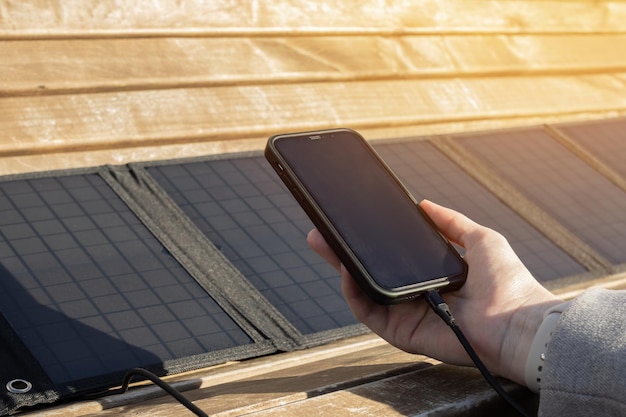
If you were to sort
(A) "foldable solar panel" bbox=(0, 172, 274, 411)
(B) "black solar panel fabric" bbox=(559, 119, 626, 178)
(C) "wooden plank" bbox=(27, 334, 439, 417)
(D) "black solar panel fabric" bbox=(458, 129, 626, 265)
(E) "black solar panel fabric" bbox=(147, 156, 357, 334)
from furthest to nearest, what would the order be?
(B) "black solar panel fabric" bbox=(559, 119, 626, 178), (D) "black solar panel fabric" bbox=(458, 129, 626, 265), (E) "black solar panel fabric" bbox=(147, 156, 357, 334), (A) "foldable solar panel" bbox=(0, 172, 274, 411), (C) "wooden plank" bbox=(27, 334, 439, 417)

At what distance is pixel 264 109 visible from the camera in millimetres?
2295

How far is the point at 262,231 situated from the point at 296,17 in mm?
769

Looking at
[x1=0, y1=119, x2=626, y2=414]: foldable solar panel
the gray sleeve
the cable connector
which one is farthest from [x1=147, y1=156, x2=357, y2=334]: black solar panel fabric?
the gray sleeve

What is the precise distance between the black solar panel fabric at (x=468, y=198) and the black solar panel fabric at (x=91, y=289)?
0.69 m

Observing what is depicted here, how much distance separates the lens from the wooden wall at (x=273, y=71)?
79.0 inches

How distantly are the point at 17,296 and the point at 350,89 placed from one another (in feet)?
3.98

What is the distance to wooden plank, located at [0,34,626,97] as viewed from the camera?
203 centimetres

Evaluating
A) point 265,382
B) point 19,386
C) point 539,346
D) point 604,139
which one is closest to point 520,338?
point 539,346

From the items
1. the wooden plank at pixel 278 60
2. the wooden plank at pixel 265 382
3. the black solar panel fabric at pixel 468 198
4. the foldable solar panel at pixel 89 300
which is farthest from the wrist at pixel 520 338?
the wooden plank at pixel 278 60

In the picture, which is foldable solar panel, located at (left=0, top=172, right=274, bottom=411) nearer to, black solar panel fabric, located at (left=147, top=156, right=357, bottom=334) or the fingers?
black solar panel fabric, located at (left=147, top=156, right=357, bottom=334)

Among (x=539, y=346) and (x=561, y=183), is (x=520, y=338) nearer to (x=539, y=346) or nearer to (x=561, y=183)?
(x=539, y=346)

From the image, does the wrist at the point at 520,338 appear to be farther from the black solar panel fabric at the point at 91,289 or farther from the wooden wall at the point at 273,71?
the wooden wall at the point at 273,71

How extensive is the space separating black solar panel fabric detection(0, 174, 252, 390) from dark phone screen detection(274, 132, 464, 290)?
1.49 feet

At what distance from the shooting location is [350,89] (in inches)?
98.3
